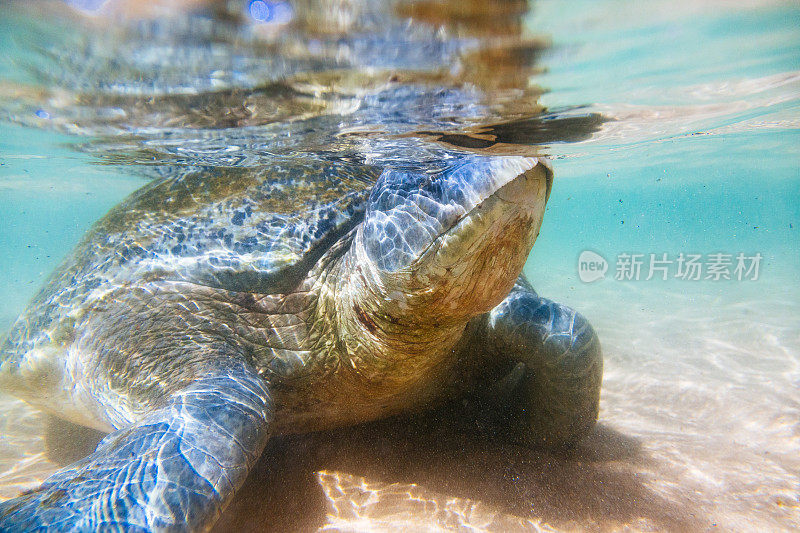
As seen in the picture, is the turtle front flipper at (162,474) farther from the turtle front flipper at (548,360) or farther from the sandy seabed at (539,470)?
the turtle front flipper at (548,360)

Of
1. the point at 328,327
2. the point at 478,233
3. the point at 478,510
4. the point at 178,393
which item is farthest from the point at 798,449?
the point at 178,393

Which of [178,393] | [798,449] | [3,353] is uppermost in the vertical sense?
[178,393]

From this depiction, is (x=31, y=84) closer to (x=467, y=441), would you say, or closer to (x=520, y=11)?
(x=520, y=11)

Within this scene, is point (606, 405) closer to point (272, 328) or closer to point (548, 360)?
point (548, 360)

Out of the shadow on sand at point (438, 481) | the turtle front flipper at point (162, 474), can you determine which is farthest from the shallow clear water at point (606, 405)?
the turtle front flipper at point (162, 474)

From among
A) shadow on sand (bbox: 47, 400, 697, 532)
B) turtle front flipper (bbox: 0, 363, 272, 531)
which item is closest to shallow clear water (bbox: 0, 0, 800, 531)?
shadow on sand (bbox: 47, 400, 697, 532)

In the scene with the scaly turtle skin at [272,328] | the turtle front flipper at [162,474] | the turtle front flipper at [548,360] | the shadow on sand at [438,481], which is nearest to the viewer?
the turtle front flipper at [162,474]
